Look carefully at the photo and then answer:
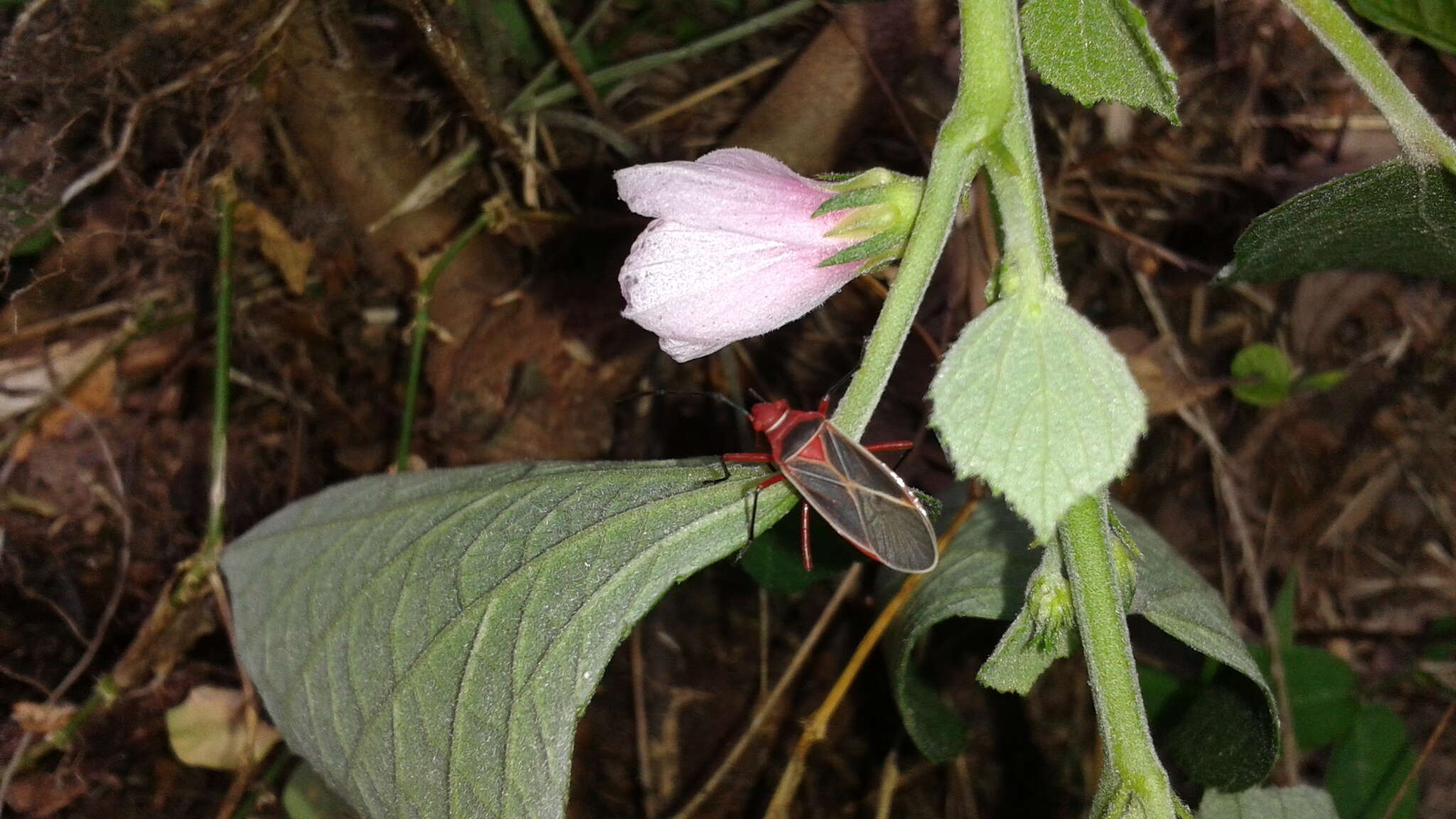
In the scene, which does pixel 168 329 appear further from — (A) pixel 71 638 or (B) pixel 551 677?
(B) pixel 551 677

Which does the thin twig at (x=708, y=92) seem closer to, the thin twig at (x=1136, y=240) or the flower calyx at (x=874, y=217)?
the thin twig at (x=1136, y=240)

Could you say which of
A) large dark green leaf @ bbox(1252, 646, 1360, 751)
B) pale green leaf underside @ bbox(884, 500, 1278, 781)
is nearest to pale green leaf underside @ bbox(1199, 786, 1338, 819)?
pale green leaf underside @ bbox(884, 500, 1278, 781)

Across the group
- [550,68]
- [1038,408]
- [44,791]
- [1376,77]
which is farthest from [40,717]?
[1376,77]

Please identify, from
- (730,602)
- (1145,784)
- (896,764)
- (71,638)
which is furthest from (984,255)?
(71,638)

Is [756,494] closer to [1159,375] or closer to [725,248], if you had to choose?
[725,248]

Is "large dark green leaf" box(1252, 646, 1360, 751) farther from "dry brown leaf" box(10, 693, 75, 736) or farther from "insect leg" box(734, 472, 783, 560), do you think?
"dry brown leaf" box(10, 693, 75, 736)
